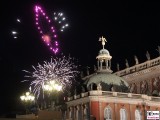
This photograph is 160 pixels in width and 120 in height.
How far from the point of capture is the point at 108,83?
63.9m

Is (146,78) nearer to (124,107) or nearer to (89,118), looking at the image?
(124,107)

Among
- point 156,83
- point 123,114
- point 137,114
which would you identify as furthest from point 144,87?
point 123,114

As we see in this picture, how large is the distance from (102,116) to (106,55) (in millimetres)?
13145

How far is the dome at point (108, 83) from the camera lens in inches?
2483

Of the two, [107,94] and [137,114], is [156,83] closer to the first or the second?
[137,114]

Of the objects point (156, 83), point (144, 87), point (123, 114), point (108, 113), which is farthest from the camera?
point (144, 87)

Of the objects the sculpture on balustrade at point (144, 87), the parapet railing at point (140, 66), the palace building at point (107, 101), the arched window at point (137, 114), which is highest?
the parapet railing at point (140, 66)

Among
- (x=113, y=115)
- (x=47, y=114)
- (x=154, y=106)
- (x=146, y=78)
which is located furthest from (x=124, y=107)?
(x=47, y=114)

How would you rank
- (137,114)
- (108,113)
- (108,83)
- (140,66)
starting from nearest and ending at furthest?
(108,113)
(137,114)
(108,83)
(140,66)

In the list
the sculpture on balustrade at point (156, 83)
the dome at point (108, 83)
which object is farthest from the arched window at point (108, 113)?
the sculpture on balustrade at point (156, 83)

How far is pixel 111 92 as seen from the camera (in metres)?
60.7

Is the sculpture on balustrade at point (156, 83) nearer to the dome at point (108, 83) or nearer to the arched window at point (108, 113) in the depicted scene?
the dome at point (108, 83)

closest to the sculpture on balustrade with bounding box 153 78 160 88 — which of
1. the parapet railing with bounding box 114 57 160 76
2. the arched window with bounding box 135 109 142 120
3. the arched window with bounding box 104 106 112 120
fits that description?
the parapet railing with bounding box 114 57 160 76

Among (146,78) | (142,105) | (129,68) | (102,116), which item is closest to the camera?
(102,116)
